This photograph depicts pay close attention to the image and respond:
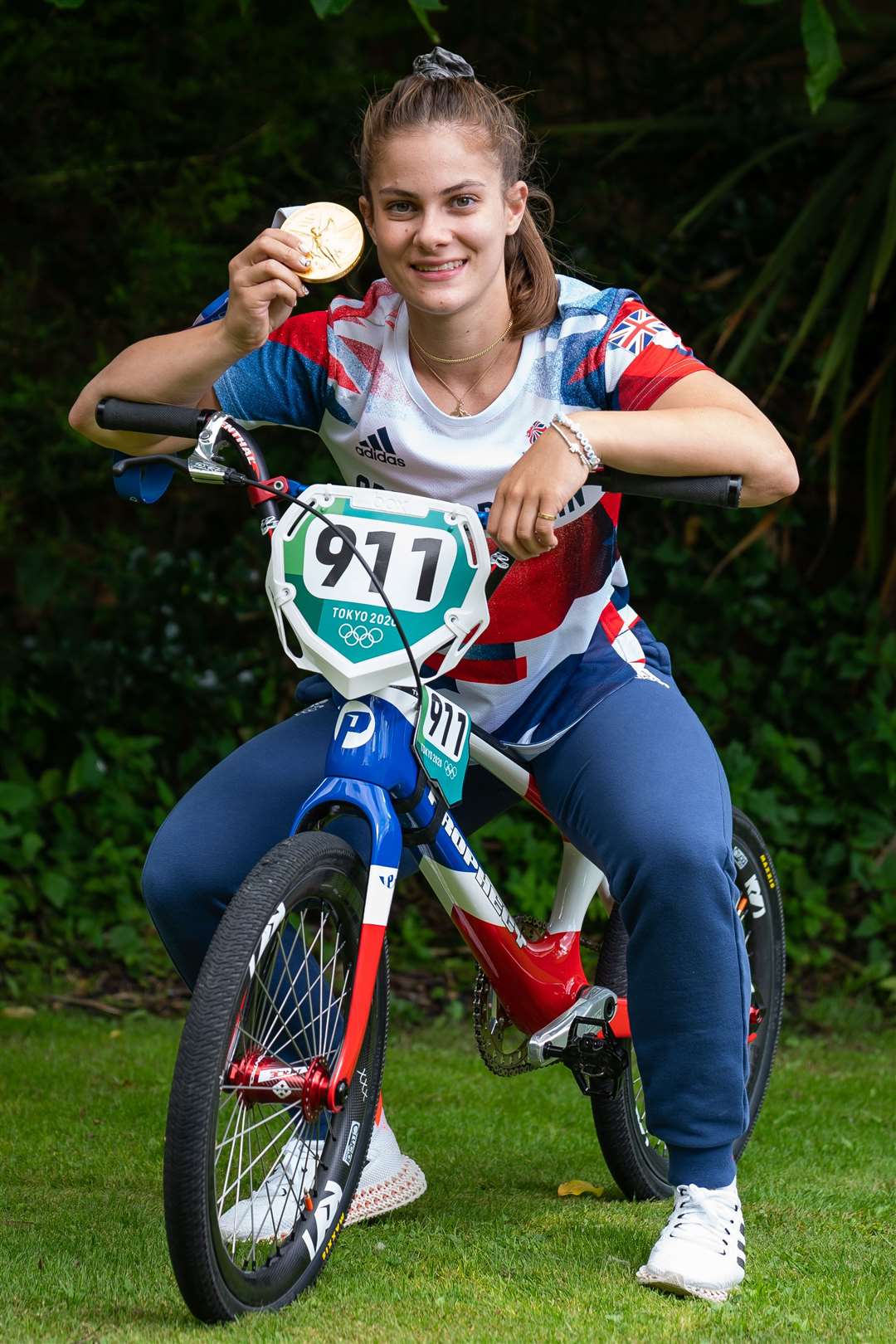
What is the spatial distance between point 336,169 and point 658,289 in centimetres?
102

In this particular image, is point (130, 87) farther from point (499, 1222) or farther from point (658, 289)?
point (499, 1222)

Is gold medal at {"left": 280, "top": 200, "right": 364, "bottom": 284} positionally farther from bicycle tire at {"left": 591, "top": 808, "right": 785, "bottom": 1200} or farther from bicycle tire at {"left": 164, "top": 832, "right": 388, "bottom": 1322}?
bicycle tire at {"left": 591, "top": 808, "right": 785, "bottom": 1200}

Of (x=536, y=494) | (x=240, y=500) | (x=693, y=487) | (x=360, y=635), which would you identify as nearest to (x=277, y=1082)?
(x=360, y=635)

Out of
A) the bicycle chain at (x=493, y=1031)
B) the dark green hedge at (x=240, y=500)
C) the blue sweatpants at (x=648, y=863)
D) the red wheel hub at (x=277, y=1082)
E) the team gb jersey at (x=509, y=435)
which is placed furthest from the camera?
the dark green hedge at (x=240, y=500)

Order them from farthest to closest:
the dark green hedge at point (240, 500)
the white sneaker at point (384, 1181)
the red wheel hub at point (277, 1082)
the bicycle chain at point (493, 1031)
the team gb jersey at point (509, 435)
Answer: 1. the dark green hedge at point (240, 500)
2. the bicycle chain at point (493, 1031)
3. the white sneaker at point (384, 1181)
4. the team gb jersey at point (509, 435)
5. the red wheel hub at point (277, 1082)

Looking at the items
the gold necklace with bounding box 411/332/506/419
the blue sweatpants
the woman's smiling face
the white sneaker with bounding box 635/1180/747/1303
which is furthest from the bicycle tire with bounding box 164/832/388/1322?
the woman's smiling face

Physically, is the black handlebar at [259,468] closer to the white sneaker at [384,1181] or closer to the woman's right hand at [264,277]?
the woman's right hand at [264,277]

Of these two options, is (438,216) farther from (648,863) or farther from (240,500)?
(240,500)

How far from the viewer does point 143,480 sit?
2195mm

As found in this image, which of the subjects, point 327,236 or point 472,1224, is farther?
point 472,1224

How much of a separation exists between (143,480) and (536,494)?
0.58 meters

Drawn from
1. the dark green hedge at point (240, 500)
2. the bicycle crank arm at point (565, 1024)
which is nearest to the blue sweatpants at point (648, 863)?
the bicycle crank arm at point (565, 1024)

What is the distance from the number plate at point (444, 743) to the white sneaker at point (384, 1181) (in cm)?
59

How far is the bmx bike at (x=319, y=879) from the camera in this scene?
183 cm
